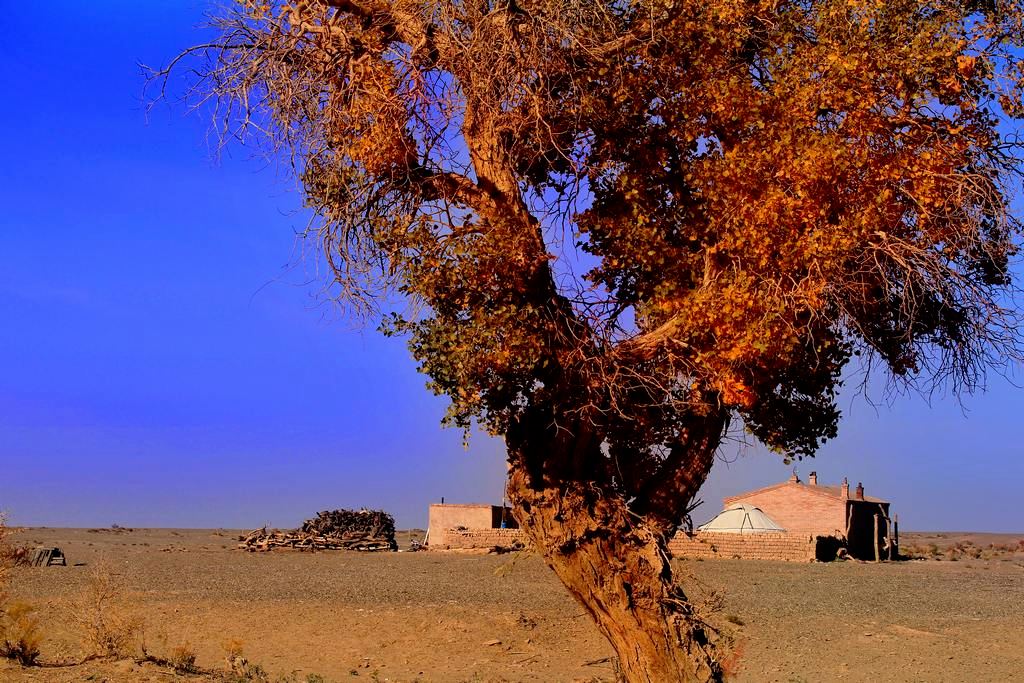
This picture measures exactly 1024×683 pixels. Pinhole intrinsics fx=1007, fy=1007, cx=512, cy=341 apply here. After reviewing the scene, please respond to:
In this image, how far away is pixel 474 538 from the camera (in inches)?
1714

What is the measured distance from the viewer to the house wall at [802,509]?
48000 millimetres

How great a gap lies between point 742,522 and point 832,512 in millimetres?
5085

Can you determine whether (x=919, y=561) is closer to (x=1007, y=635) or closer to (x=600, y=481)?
(x=1007, y=635)

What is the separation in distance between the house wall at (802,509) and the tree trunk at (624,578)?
127 feet

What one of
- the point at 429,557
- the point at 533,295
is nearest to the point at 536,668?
the point at 533,295

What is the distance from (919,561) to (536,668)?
125 feet

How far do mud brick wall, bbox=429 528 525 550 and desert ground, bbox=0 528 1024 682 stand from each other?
31.1 ft

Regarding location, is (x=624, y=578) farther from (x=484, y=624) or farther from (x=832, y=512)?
(x=832, y=512)

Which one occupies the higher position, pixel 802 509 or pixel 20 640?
pixel 802 509

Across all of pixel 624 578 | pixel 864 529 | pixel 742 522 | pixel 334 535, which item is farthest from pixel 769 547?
pixel 624 578

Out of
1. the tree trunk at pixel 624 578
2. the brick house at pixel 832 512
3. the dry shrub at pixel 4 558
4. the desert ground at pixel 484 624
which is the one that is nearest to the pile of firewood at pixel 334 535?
the desert ground at pixel 484 624

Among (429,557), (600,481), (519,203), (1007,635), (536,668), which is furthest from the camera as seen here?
(429,557)

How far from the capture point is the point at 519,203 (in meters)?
9.73

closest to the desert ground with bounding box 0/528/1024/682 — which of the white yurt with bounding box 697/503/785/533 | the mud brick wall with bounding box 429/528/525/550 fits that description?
the mud brick wall with bounding box 429/528/525/550
